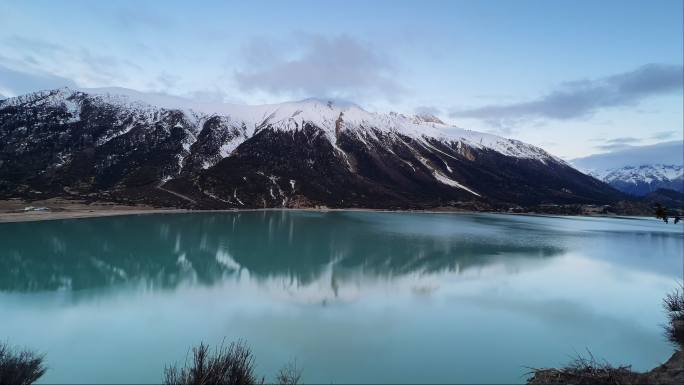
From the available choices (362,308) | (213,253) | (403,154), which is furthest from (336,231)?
(403,154)

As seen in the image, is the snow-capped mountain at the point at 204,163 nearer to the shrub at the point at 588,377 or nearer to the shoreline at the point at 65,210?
the shoreline at the point at 65,210

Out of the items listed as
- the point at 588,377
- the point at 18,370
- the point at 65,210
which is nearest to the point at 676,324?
the point at 588,377

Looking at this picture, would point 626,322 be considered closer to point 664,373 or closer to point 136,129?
point 664,373

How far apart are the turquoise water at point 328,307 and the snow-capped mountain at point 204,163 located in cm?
7025

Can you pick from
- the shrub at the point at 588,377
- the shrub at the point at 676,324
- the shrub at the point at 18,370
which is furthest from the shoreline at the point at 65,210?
the shrub at the point at 676,324

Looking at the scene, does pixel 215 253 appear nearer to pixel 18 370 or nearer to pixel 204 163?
pixel 18 370

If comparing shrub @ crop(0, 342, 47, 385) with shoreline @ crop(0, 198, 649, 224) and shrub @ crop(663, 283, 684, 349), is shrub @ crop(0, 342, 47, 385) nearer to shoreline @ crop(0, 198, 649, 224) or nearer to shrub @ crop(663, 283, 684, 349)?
shrub @ crop(663, 283, 684, 349)

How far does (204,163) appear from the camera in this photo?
144m

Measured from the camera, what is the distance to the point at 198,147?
155 metres

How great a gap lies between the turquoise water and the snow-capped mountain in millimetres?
70249

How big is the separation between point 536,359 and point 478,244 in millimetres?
38163

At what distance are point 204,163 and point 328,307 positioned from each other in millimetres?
131886

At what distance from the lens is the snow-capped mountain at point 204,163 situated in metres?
115

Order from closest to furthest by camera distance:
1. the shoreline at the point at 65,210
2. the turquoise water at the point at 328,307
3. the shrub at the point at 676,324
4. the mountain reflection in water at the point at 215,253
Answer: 1. the turquoise water at the point at 328,307
2. the shrub at the point at 676,324
3. the mountain reflection in water at the point at 215,253
4. the shoreline at the point at 65,210
